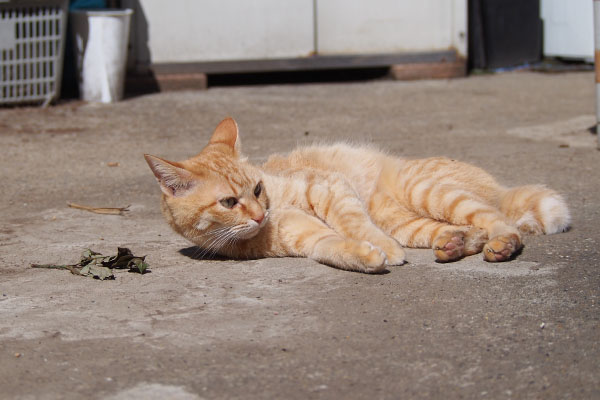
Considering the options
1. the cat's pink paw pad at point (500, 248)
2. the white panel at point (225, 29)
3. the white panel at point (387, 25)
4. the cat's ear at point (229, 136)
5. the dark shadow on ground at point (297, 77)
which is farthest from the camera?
the dark shadow on ground at point (297, 77)

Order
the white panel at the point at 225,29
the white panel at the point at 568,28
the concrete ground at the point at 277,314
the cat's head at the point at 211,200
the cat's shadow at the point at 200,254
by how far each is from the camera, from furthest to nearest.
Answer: the white panel at the point at 568,28, the white panel at the point at 225,29, the cat's shadow at the point at 200,254, the cat's head at the point at 211,200, the concrete ground at the point at 277,314

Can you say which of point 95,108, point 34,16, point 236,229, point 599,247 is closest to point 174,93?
point 95,108

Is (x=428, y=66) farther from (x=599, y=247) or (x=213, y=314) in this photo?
(x=213, y=314)

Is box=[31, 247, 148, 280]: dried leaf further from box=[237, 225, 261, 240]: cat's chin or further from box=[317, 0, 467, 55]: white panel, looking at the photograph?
box=[317, 0, 467, 55]: white panel

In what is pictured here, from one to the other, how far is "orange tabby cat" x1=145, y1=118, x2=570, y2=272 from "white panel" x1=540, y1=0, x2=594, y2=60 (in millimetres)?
7018

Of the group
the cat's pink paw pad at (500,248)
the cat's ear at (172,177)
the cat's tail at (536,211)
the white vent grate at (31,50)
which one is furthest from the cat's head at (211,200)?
the white vent grate at (31,50)

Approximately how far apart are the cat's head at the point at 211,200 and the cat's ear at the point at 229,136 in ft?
0.85

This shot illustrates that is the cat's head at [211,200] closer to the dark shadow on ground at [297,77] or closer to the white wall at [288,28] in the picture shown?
the white wall at [288,28]

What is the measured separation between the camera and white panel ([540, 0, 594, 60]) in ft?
34.7

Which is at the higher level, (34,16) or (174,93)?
(34,16)

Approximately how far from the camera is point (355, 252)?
3.59 m

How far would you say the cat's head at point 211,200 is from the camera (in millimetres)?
3811

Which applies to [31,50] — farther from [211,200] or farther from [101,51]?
[211,200]

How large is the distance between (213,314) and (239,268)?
65 centimetres
